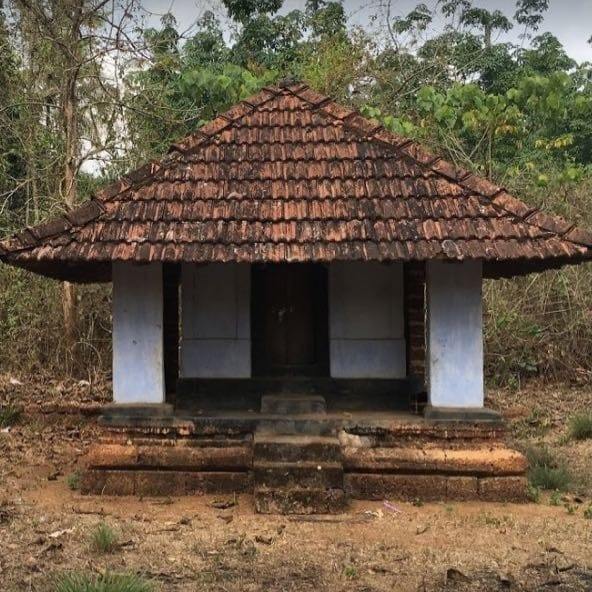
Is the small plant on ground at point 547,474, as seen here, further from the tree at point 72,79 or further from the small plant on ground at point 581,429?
the tree at point 72,79

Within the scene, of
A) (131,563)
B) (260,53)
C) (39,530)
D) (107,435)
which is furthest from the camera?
(260,53)

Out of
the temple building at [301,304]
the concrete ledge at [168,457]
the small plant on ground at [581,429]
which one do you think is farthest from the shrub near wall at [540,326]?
the concrete ledge at [168,457]

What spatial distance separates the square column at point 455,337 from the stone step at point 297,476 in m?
1.21

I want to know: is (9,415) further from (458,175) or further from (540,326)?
(540,326)

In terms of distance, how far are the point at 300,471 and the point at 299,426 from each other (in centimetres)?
60

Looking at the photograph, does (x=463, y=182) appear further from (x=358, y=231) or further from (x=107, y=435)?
(x=107, y=435)

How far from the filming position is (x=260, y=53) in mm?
18375

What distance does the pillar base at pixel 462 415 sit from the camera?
658cm

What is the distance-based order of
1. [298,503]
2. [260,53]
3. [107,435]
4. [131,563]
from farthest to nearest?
[260,53]
[107,435]
[298,503]
[131,563]

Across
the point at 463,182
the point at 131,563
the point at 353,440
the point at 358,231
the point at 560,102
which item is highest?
the point at 560,102

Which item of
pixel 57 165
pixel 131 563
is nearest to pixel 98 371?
pixel 57 165

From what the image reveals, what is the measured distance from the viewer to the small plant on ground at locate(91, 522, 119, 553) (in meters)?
5.08

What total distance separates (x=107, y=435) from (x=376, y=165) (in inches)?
148

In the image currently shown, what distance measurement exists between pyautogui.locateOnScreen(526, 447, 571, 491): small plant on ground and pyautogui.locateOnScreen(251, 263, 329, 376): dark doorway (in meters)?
2.46
